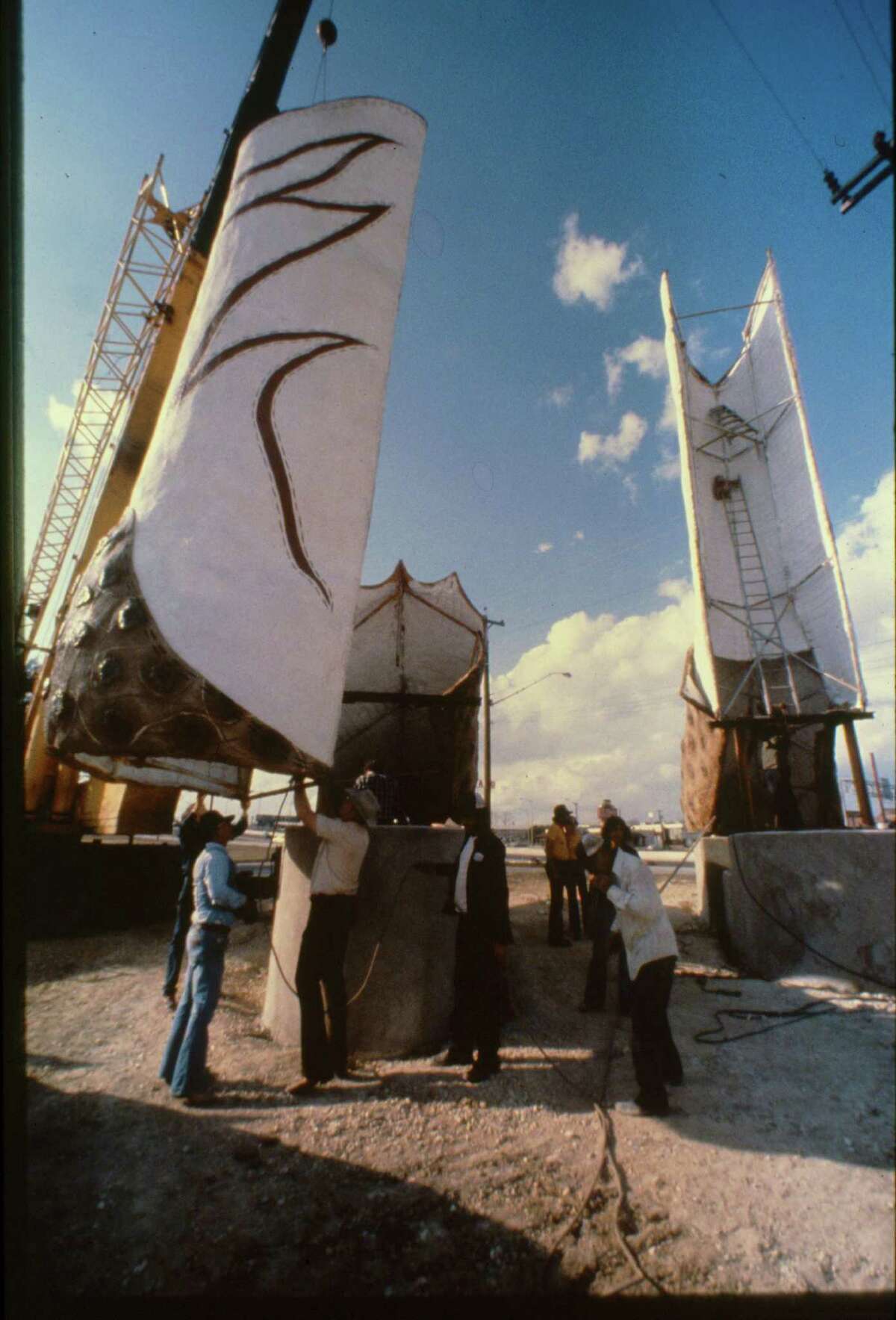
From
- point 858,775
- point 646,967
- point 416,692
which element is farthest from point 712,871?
point 416,692

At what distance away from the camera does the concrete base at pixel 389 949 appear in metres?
4.25

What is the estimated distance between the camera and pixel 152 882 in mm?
8922

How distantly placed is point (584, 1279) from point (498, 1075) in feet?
6.15

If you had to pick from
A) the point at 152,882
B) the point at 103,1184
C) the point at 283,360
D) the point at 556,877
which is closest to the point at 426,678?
the point at 556,877

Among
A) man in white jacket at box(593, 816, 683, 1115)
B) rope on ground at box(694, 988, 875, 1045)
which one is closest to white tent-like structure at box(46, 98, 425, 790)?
man in white jacket at box(593, 816, 683, 1115)

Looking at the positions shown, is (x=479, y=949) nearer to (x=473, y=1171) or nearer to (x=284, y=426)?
(x=473, y=1171)

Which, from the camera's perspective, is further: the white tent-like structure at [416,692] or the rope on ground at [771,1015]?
the white tent-like structure at [416,692]

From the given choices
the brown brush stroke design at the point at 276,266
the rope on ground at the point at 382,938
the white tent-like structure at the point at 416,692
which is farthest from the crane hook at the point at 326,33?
the rope on ground at the point at 382,938

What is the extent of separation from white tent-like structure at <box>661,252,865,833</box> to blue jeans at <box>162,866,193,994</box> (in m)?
7.51

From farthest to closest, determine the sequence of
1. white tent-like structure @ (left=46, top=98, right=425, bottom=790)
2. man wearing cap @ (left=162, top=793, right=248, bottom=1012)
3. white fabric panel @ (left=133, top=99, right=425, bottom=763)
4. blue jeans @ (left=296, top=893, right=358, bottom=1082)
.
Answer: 1. man wearing cap @ (left=162, top=793, right=248, bottom=1012)
2. blue jeans @ (left=296, top=893, right=358, bottom=1082)
3. white fabric panel @ (left=133, top=99, right=425, bottom=763)
4. white tent-like structure @ (left=46, top=98, right=425, bottom=790)

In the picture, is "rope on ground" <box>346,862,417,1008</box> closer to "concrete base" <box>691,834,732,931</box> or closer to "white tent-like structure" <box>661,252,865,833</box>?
"concrete base" <box>691,834,732,931</box>

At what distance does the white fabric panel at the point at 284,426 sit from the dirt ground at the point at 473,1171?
7.15 ft

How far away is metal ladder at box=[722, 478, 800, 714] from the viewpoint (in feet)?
32.0

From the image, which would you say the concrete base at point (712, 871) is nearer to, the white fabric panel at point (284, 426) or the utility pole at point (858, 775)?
the utility pole at point (858, 775)
